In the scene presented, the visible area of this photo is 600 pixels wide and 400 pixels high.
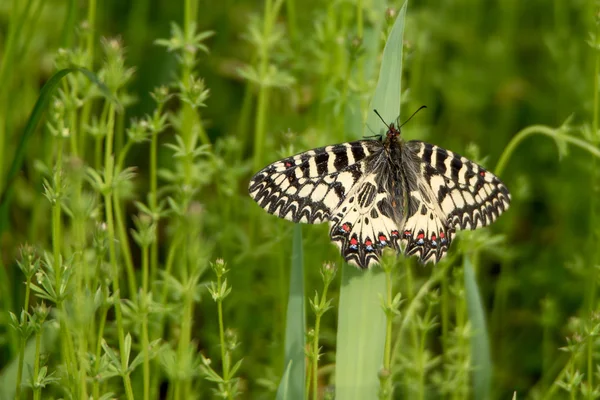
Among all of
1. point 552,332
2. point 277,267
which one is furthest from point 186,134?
point 552,332

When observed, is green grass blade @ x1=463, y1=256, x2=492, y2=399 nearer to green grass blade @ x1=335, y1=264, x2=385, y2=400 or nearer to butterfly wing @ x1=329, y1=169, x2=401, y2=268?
butterfly wing @ x1=329, y1=169, x2=401, y2=268

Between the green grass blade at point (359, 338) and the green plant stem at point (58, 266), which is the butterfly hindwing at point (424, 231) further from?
the green plant stem at point (58, 266)

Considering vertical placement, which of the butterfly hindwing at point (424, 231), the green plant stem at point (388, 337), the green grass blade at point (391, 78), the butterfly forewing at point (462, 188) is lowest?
the green plant stem at point (388, 337)

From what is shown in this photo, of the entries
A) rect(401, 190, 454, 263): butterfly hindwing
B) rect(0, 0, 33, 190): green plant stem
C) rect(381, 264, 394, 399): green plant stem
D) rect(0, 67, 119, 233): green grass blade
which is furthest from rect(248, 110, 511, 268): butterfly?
rect(0, 0, 33, 190): green plant stem

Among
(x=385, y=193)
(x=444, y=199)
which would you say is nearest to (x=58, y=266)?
(x=385, y=193)

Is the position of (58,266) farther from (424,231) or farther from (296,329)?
(424,231)

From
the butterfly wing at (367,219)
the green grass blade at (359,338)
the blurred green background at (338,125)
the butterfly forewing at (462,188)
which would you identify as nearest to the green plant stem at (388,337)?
the green grass blade at (359,338)

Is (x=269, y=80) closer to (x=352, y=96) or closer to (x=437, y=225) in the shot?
(x=352, y=96)
